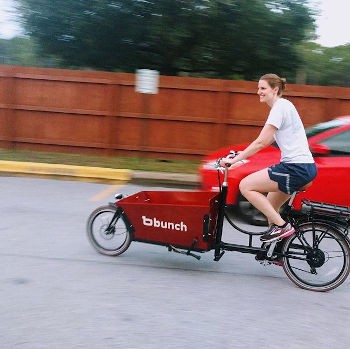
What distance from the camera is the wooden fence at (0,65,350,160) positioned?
451 inches

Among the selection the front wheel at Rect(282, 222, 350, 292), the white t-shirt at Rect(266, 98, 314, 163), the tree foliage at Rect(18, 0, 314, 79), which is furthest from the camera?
the tree foliage at Rect(18, 0, 314, 79)

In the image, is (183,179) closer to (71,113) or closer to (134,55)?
(71,113)

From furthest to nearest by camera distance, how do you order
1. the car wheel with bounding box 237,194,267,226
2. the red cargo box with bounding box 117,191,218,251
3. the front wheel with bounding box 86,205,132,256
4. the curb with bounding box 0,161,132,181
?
the curb with bounding box 0,161,132,181, the car wheel with bounding box 237,194,267,226, the front wheel with bounding box 86,205,132,256, the red cargo box with bounding box 117,191,218,251

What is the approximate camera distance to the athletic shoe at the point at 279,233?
181 inches

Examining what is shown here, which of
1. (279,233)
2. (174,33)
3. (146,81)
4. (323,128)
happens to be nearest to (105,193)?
(146,81)

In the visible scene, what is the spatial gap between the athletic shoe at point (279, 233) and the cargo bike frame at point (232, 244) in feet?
0.22

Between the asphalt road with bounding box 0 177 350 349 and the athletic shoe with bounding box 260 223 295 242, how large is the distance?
1.51 ft

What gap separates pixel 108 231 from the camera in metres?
5.29

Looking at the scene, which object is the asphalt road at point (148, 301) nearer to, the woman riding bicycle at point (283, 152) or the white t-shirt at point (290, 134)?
the woman riding bicycle at point (283, 152)

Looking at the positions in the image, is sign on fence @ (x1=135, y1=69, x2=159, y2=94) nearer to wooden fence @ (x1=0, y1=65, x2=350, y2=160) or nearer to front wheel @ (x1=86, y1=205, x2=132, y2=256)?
wooden fence @ (x1=0, y1=65, x2=350, y2=160)

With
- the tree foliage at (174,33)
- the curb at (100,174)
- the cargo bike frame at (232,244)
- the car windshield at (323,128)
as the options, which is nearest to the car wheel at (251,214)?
the car windshield at (323,128)

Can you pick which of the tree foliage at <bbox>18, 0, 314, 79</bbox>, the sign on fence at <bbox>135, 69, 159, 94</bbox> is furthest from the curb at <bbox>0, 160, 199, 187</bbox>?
the tree foliage at <bbox>18, 0, 314, 79</bbox>

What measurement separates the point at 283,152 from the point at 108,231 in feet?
6.59

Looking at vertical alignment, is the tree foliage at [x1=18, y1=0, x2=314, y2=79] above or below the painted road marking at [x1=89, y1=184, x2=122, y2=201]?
above
